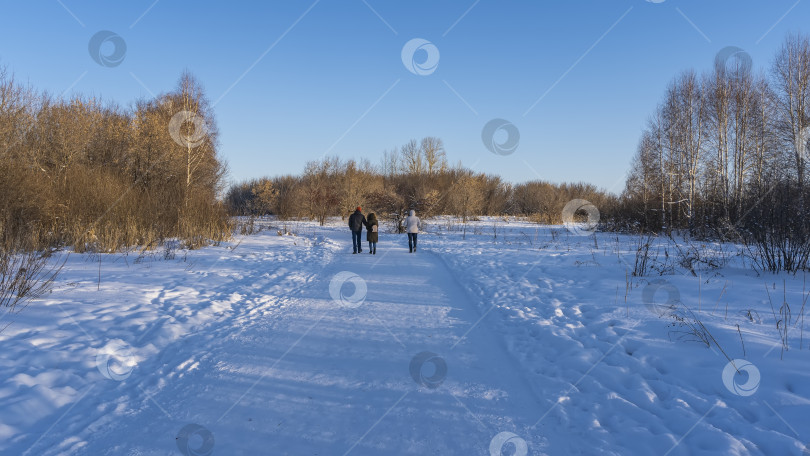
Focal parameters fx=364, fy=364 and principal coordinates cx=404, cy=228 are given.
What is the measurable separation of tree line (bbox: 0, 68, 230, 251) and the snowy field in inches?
163

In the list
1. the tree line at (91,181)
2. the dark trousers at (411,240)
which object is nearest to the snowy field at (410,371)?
the tree line at (91,181)

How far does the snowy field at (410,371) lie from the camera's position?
2.80 metres

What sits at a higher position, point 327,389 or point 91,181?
point 91,181

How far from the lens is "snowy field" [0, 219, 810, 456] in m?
2.80

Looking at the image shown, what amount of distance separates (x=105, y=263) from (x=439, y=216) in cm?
3461

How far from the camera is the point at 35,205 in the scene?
1024 centimetres

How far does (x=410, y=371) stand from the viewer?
4012mm

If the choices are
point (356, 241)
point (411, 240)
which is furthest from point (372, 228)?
point (411, 240)

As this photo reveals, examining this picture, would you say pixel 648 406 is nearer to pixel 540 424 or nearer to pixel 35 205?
pixel 540 424

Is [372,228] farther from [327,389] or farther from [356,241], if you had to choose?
[327,389]

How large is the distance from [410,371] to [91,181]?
1443cm

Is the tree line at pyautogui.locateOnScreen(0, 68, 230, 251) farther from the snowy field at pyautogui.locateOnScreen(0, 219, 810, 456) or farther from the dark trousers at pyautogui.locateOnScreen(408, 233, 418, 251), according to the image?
the dark trousers at pyautogui.locateOnScreen(408, 233, 418, 251)

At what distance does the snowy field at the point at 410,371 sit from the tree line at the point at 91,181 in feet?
13.6

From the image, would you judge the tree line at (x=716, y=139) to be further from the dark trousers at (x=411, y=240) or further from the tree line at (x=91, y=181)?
the tree line at (x=91, y=181)
